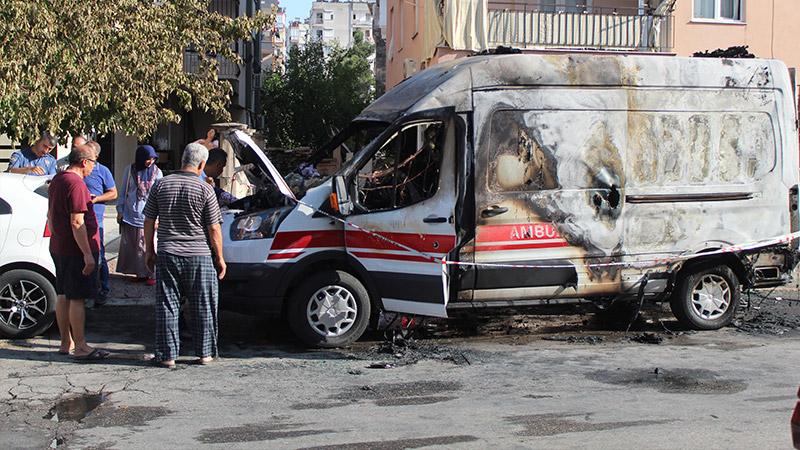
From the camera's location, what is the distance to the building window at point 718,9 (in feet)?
70.6

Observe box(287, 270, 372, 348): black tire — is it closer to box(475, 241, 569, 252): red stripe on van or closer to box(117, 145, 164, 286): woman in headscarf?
box(475, 241, 569, 252): red stripe on van

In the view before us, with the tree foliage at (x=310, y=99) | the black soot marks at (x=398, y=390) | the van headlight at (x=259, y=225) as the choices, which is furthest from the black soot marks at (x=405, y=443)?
the tree foliage at (x=310, y=99)

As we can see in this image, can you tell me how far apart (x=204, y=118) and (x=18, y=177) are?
65.4 ft

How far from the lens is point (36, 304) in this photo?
348 inches

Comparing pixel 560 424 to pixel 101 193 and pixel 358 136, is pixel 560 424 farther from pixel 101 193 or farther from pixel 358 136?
pixel 101 193

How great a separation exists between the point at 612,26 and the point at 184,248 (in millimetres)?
14701

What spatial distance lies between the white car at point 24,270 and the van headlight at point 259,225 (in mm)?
1775

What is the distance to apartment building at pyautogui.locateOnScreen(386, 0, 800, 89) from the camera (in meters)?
19.8

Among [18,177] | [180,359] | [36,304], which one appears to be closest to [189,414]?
[180,359]

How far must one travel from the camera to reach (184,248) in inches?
305

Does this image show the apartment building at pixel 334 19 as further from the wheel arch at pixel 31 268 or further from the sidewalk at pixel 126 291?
the wheel arch at pixel 31 268

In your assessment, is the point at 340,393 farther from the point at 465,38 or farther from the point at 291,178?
the point at 465,38

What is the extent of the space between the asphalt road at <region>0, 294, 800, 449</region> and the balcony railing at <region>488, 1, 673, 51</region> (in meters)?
11.2

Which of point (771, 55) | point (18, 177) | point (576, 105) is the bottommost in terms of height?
point (18, 177)
